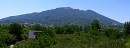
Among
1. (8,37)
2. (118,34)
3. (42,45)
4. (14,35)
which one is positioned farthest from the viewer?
(118,34)

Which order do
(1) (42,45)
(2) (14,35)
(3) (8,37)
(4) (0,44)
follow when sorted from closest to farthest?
(4) (0,44), (1) (42,45), (3) (8,37), (2) (14,35)

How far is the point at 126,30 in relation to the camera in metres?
101

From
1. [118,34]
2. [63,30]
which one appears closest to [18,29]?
[63,30]

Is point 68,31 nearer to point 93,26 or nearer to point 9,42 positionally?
point 93,26

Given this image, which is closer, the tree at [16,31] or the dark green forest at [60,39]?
the dark green forest at [60,39]

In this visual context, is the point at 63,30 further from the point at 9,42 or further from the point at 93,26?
the point at 9,42

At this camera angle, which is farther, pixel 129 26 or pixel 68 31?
pixel 129 26

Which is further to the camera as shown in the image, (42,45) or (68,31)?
(68,31)

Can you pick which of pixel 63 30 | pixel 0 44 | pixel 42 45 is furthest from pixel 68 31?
pixel 0 44

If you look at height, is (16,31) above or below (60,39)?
above

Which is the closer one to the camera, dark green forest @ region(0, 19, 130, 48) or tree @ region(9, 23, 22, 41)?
dark green forest @ region(0, 19, 130, 48)

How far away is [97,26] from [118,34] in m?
21.9

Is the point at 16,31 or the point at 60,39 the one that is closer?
the point at 60,39

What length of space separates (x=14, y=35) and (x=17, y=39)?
2252 mm
